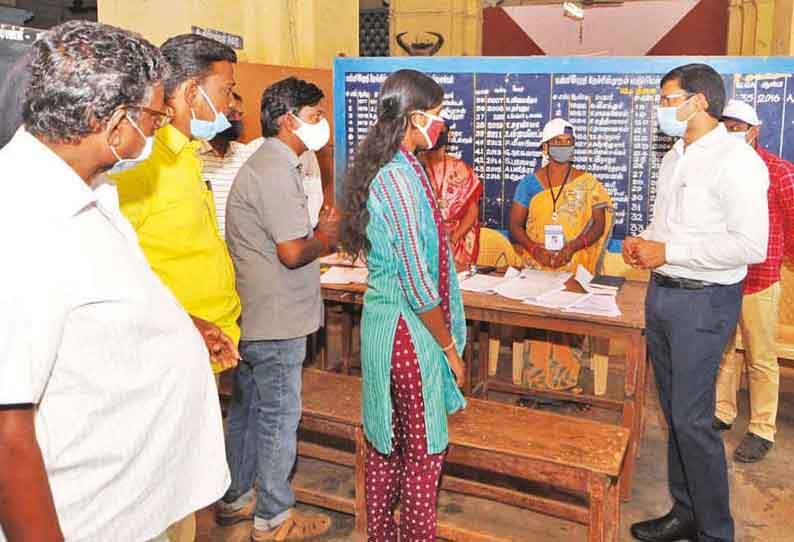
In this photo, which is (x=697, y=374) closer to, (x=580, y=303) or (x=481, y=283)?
(x=580, y=303)

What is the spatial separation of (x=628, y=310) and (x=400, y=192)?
1.60 metres

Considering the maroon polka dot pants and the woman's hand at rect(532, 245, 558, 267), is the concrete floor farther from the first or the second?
the woman's hand at rect(532, 245, 558, 267)

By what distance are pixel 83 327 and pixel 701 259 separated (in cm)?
198

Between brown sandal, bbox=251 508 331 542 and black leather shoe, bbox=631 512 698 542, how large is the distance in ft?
4.16

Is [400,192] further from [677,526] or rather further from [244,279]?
[677,526]

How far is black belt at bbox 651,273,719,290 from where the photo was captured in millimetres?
2520

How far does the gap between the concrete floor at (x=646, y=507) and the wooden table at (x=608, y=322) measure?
13cm

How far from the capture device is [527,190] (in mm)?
4504

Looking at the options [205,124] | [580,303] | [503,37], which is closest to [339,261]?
[580,303]

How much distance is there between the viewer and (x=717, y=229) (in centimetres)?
251

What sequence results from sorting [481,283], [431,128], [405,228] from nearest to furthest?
[405,228] → [431,128] → [481,283]

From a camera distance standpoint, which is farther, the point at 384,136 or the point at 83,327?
the point at 384,136

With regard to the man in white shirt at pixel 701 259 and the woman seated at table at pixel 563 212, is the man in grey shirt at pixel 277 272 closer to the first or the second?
the man in white shirt at pixel 701 259

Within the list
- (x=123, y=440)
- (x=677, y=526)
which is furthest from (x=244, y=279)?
(x=677, y=526)
